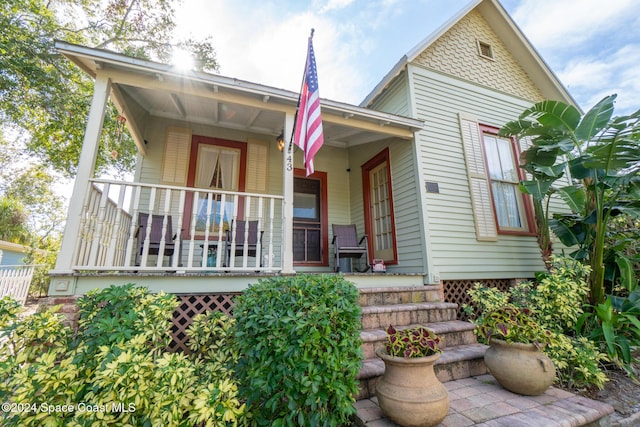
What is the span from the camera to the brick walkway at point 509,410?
1.93m

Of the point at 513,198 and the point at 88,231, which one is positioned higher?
the point at 513,198

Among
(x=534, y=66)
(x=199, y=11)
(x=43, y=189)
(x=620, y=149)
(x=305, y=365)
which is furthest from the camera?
(x=43, y=189)

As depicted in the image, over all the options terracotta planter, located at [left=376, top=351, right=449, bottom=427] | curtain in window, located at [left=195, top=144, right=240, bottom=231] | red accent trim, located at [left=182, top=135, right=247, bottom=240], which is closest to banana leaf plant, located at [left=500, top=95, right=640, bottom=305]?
terracotta planter, located at [left=376, top=351, right=449, bottom=427]

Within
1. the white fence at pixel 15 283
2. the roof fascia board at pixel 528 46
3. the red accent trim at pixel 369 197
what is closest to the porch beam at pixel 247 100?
the red accent trim at pixel 369 197

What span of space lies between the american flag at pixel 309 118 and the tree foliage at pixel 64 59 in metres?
5.32

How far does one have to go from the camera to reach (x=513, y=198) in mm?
5289

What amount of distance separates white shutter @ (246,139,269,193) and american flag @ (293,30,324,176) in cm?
228

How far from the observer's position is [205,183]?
5.25 m

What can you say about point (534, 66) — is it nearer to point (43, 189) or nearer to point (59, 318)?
point (59, 318)

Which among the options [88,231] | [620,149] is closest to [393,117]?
[620,149]

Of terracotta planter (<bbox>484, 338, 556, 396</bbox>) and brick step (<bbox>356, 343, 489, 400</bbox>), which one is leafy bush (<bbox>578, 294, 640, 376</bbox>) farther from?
brick step (<bbox>356, 343, 489, 400</bbox>)

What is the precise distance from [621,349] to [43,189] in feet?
80.6

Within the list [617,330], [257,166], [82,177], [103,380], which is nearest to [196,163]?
[257,166]

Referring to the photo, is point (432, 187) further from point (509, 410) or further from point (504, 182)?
point (509, 410)
